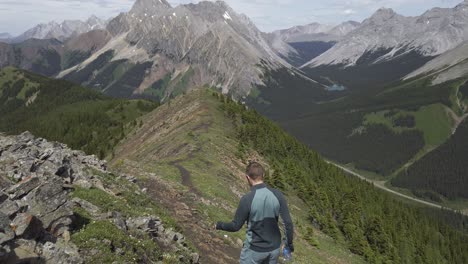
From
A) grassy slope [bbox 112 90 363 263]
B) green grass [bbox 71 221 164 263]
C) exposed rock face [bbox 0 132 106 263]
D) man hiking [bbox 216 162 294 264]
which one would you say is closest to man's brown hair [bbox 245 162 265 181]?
man hiking [bbox 216 162 294 264]

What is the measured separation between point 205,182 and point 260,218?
1375 inches

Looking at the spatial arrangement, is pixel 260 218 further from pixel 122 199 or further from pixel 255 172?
pixel 122 199

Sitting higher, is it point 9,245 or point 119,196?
point 9,245

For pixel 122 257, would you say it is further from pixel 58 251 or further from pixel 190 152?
pixel 190 152

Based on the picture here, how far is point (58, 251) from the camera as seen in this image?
16.4 m

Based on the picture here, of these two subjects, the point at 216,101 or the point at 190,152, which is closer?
the point at 190,152

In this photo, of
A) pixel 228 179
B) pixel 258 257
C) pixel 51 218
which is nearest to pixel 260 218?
pixel 258 257

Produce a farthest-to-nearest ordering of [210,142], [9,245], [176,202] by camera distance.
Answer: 1. [210,142]
2. [176,202]
3. [9,245]

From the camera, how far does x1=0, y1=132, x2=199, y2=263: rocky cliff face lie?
16000 millimetres

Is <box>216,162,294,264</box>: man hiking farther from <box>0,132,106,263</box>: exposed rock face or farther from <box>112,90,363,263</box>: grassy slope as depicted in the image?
Result: <box>112,90,363,263</box>: grassy slope

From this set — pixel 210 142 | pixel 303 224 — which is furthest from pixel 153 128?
pixel 303 224

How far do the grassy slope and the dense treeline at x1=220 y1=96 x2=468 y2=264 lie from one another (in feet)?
14.6

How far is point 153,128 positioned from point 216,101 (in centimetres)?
1989

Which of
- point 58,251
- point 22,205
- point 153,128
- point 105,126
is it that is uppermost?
point 58,251
